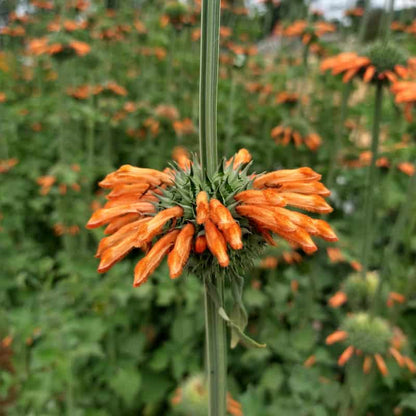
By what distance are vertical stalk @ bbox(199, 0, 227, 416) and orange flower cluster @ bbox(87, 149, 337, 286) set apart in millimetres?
93

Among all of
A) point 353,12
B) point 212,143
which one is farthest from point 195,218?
point 353,12

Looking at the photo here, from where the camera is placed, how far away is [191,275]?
4.26 ft

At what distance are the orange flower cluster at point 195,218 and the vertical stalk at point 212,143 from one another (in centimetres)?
9

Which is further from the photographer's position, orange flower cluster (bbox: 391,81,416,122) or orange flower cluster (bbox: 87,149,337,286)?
orange flower cluster (bbox: 391,81,416,122)

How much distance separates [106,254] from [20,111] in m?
3.85

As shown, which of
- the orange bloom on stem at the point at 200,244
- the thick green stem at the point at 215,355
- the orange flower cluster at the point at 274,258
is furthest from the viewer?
the orange flower cluster at the point at 274,258

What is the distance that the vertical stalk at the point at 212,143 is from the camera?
0.83 metres

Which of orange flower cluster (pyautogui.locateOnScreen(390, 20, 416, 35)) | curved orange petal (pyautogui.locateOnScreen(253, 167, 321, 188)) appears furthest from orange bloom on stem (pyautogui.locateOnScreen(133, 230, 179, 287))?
orange flower cluster (pyautogui.locateOnScreen(390, 20, 416, 35))

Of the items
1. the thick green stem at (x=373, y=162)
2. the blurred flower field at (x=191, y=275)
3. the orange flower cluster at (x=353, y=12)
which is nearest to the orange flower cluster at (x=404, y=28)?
the blurred flower field at (x=191, y=275)

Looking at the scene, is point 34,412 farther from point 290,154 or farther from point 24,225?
point 290,154

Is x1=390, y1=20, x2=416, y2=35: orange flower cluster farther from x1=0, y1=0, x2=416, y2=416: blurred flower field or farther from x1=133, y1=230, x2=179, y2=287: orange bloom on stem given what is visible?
x1=133, y1=230, x2=179, y2=287: orange bloom on stem

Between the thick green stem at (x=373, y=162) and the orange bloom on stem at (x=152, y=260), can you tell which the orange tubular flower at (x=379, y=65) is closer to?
the thick green stem at (x=373, y=162)

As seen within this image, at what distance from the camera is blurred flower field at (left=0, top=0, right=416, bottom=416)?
7.14 feet

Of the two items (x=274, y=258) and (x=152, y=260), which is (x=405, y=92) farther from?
(x=152, y=260)
